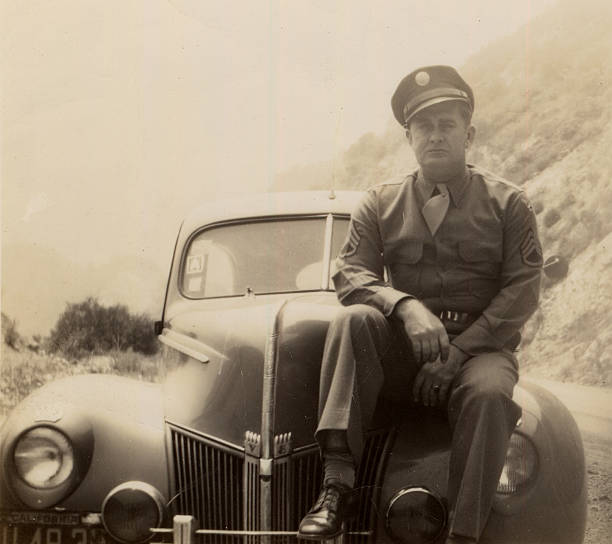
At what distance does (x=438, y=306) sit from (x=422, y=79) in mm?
951

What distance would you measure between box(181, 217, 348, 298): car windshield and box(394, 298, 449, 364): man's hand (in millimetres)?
540

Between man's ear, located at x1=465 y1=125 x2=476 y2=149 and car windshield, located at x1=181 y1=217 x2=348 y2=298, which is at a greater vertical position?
man's ear, located at x1=465 y1=125 x2=476 y2=149

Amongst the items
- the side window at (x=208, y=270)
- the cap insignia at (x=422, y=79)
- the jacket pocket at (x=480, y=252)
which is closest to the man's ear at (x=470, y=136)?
the cap insignia at (x=422, y=79)

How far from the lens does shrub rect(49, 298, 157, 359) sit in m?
3.55

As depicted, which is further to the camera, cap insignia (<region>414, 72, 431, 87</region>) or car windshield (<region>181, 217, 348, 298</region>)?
car windshield (<region>181, 217, 348, 298</region>)

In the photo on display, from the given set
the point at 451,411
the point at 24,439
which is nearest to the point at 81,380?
the point at 24,439

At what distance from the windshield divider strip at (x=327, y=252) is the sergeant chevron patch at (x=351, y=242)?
159mm

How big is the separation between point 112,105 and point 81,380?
1.37 m

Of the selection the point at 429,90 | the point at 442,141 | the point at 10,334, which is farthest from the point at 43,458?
the point at 429,90

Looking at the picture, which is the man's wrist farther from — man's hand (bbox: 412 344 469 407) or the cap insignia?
the cap insignia

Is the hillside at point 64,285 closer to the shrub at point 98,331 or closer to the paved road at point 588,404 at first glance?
the shrub at point 98,331

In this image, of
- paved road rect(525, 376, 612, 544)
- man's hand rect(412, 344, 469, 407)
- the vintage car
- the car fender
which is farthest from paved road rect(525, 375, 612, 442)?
the car fender

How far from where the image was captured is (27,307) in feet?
11.9

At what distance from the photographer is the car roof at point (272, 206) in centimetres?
333
